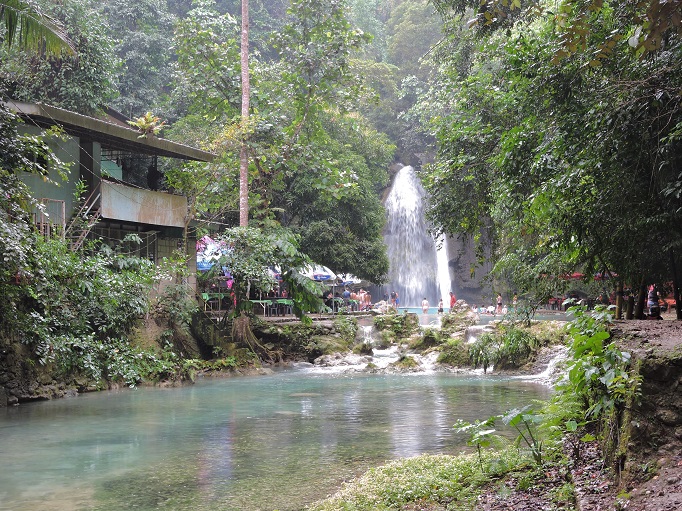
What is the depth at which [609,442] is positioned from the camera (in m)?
5.32

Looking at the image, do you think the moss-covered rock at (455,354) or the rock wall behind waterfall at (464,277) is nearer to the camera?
the moss-covered rock at (455,354)

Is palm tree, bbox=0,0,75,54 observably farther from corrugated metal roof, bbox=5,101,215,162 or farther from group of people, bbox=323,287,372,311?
group of people, bbox=323,287,372,311

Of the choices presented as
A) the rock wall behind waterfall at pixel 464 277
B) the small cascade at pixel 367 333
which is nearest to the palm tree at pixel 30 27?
the small cascade at pixel 367 333

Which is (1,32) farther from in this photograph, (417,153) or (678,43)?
(417,153)

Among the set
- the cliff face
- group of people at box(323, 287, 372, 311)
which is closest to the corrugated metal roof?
the cliff face

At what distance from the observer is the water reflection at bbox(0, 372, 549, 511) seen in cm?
797

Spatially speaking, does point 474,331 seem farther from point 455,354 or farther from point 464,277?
point 464,277

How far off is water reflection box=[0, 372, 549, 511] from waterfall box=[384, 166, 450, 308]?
25597 millimetres

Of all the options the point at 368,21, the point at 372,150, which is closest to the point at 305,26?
the point at 372,150

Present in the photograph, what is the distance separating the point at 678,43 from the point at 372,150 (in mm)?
28238

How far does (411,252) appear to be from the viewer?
43.9 meters

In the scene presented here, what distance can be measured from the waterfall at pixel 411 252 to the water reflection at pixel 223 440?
84.0 ft

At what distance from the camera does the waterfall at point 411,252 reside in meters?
43.8

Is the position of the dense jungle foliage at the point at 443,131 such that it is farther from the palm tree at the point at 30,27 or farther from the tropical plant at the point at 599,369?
the tropical plant at the point at 599,369
